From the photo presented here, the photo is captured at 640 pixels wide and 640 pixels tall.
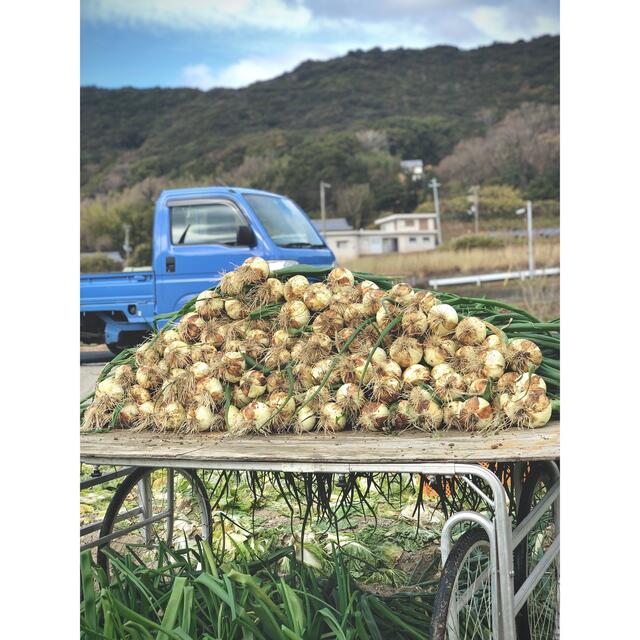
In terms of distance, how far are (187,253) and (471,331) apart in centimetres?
481

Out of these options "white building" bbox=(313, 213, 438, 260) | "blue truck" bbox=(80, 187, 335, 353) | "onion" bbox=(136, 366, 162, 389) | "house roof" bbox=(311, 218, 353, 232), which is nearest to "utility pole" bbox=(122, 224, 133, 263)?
"white building" bbox=(313, 213, 438, 260)

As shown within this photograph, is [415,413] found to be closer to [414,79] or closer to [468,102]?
[468,102]

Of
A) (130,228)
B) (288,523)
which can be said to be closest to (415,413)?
(288,523)

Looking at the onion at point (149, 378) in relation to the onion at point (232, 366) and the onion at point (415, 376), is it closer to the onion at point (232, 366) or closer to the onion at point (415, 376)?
the onion at point (232, 366)

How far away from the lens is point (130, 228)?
56.3ft

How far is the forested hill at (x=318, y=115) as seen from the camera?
2252 cm

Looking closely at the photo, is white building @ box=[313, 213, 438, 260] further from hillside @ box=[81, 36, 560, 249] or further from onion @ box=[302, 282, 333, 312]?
onion @ box=[302, 282, 333, 312]

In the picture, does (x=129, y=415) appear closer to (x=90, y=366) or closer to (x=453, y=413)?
(x=453, y=413)

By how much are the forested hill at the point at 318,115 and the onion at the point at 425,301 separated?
63.4 feet

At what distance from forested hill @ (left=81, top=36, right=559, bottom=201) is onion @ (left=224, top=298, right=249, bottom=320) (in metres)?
19.0

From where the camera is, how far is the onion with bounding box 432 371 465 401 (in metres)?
1.80

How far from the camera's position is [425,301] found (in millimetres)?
1931

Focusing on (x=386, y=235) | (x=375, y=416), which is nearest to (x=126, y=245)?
(x=386, y=235)
